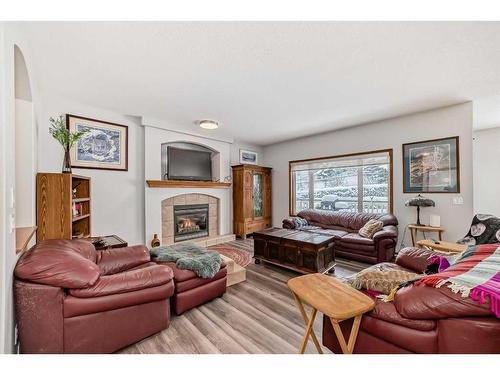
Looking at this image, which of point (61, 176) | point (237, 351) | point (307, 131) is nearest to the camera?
point (237, 351)

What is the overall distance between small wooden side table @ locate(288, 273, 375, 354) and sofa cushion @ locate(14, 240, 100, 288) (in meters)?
1.43

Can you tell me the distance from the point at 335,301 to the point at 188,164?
4128 millimetres

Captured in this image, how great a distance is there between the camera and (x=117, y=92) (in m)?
2.95

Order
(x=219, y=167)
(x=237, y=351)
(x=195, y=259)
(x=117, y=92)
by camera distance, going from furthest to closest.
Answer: (x=219, y=167)
(x=117, y=92)
(x=195, y=259)
(x=237, y=351)

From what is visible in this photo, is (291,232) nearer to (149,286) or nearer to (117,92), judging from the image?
(149,286)

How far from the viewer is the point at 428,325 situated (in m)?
1.15

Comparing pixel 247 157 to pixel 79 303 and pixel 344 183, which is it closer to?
pixel 344 183

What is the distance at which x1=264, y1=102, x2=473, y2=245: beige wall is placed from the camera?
3.36 m

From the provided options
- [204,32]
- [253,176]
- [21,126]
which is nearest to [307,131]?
[253,176]

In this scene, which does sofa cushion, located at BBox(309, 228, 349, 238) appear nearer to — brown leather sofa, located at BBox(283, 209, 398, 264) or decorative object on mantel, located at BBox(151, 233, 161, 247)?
brown leather sofa, located at BBox(283, 209, 398, 264)

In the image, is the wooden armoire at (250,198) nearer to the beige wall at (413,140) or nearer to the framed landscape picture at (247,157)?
the framed landscape picture at (247,157)

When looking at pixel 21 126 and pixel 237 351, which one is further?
pixel 21 126

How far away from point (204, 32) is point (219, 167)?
3664 mm
